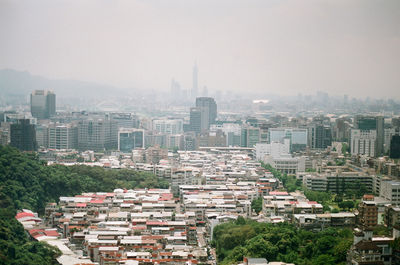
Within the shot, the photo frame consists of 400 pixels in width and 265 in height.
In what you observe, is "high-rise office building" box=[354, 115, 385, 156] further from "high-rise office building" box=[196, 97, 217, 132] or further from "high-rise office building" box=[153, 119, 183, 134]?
"high-rise office building" box=[153, 119, 183, 134]

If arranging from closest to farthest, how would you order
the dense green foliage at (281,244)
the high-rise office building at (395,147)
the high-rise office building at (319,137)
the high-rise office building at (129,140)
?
the dense green foliage at (281,244), the high-rise office building at (395,147), the high-rise office building at (319,137), the high-rise office building at (129,140)

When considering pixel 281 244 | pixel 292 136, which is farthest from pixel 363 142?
pixel 281 244

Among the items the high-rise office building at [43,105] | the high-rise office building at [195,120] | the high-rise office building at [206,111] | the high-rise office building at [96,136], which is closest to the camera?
the high-rise office building at [96,136]

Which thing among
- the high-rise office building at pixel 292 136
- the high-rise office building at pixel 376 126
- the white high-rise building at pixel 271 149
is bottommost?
the white high-rise building at pixel 271 149

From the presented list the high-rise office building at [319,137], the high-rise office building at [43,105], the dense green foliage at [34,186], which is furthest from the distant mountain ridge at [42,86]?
the dense green foliage at [34,186]

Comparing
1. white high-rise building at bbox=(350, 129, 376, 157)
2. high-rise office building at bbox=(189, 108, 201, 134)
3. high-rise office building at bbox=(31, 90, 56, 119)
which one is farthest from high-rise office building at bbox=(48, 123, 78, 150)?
white high-rise building at bbox=(350, 129, 376, 157)

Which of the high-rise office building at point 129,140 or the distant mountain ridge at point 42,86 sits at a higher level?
the distant mountain ridge at point 42,86

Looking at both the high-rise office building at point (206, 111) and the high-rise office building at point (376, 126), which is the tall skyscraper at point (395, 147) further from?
the high-rise office building at point (206, 111)

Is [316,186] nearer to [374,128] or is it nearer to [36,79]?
[374,128]
